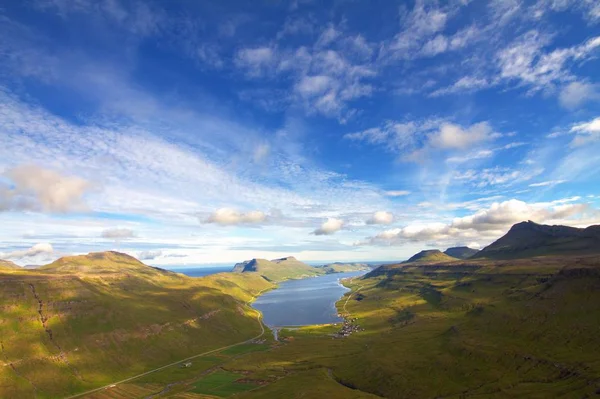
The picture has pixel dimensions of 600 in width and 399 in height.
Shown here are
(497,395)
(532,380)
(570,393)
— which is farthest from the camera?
(532,380)

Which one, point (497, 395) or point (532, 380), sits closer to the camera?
point (497, 395)

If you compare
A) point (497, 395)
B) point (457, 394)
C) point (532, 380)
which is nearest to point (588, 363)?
point (532, 380)

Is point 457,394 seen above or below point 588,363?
below

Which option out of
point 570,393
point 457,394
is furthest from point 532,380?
point 457,394

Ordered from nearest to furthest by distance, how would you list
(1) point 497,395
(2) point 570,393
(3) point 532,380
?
(2) point 570,393, (1) point 497,395, (3) point 532,380

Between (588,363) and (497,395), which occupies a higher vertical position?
(588,363)

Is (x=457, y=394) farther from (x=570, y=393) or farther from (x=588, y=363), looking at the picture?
(x=588, y=363)
